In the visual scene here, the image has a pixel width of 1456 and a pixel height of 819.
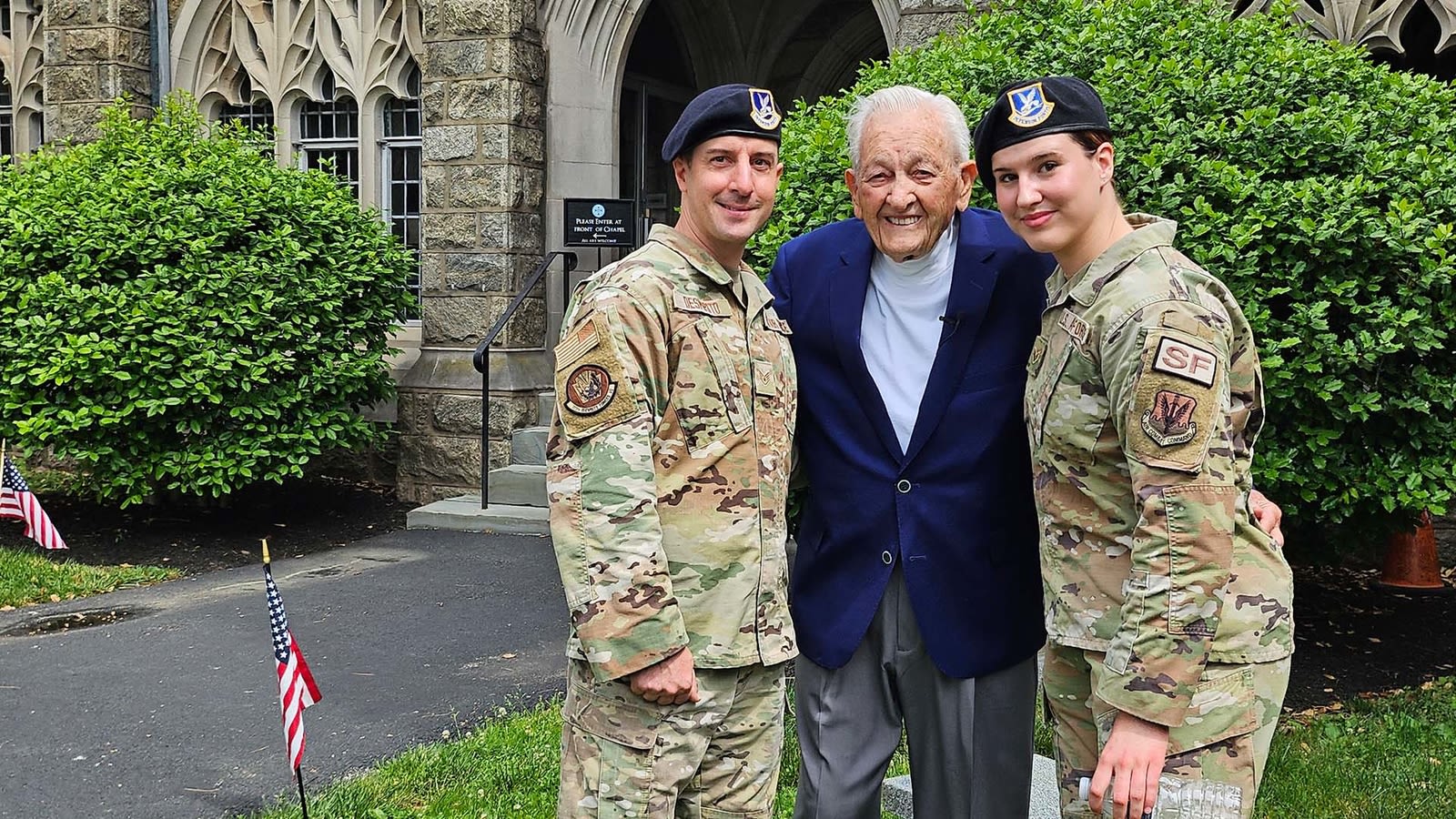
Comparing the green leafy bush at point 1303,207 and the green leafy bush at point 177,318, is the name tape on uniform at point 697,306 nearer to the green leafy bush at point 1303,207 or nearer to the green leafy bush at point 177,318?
the green leafy bush at point 1303,207

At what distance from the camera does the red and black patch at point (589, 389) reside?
95.8 inches

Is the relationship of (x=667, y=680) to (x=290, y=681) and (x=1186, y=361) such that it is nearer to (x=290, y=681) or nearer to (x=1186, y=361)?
(x=1186, y=361)

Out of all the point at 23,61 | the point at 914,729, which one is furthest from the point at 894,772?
the point at 23,61

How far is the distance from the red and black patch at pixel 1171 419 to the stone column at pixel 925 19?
6796 millimetres

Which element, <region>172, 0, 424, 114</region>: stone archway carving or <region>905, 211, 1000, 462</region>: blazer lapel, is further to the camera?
<region>172, 0, 424, 114</region>: stone archway carving

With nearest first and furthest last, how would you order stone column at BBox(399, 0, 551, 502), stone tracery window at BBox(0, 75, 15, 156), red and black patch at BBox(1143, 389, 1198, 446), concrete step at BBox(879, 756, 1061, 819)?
red and black patch at BBox(1143, 389, 1198, 446)
concrete step at BBox(879, 756, 1061, 819)
stone column at BBox(399, 0, 551, 502)
stone tracery window at BBox(0, 75, 15, 156)

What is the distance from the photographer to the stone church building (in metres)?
9.82

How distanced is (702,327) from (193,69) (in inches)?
406

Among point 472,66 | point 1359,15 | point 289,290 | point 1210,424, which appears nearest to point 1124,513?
point 1210,424

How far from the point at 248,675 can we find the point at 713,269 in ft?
12.6

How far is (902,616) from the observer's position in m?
2.88

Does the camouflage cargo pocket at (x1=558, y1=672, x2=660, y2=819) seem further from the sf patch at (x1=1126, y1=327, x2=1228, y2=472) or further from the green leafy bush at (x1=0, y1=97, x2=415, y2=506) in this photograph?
the green leafy bush at (x1=0, y1=97, x2=415, y2=506)

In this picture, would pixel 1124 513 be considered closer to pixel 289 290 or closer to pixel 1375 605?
pixel 1375 605

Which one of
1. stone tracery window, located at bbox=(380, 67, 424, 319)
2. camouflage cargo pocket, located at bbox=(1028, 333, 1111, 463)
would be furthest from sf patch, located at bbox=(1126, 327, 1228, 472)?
stone tracery window, located at bbox=(380, 67, 424, 319)
